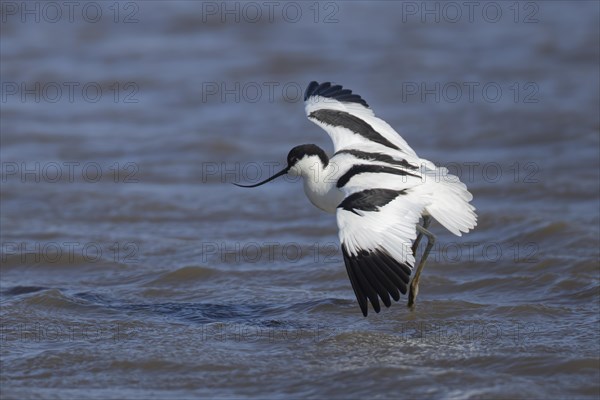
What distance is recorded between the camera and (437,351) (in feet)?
20.0

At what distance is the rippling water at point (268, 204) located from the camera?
19.6 feet

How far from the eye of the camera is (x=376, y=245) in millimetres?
6066

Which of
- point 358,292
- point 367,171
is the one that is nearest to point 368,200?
point 367,171

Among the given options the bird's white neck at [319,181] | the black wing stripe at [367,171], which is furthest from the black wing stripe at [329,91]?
the black wing stripe at [367,171]

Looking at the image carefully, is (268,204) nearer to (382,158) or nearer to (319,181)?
(319,181)

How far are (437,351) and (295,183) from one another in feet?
14.6

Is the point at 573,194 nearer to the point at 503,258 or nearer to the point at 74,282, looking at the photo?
the point at 503,258

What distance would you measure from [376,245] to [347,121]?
2.00m

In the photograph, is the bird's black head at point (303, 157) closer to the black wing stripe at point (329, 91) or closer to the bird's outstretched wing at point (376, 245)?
the bird's outstretched wing at point (376, 245)

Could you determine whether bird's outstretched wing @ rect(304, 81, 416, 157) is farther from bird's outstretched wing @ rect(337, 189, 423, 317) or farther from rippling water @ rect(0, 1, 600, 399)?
bird's outstretched wing @ rect(337, 189, 423, 317)

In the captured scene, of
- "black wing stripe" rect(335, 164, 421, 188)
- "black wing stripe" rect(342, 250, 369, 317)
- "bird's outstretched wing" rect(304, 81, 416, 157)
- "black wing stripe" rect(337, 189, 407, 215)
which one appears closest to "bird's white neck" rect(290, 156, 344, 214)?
"black wing stripe" rect(335, 164, 421, 188)

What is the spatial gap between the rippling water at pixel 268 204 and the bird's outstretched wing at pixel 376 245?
42 cm

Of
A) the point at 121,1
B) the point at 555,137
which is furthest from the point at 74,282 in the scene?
the point at 121,1

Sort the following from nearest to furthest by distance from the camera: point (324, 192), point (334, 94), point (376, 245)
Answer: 1. point (376, 245)
2. point (324, 192)
3. point (334, 94)
